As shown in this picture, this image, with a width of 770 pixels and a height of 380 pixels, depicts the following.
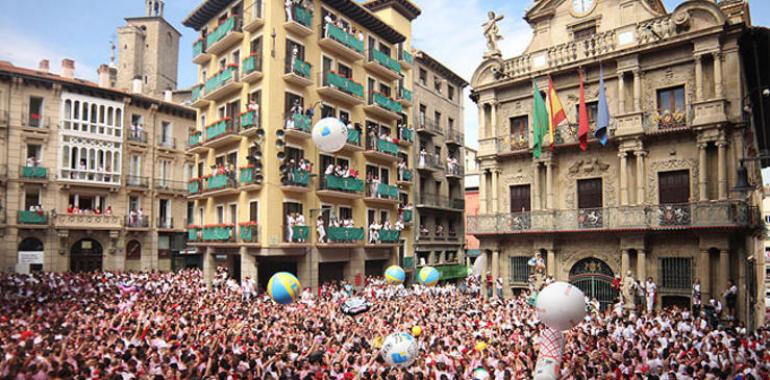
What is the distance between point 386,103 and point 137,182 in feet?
63.5

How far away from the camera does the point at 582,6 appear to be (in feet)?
Answer: 90.4

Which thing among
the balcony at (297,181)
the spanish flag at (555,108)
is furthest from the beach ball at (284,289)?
the spanish flag at (555,108)

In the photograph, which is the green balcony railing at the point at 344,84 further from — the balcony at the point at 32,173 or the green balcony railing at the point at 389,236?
the balcony at the point at 32,173

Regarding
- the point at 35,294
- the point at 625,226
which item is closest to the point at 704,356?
the point at 625,226

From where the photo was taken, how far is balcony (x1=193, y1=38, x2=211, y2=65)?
32.3m

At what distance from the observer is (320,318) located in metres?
17.3

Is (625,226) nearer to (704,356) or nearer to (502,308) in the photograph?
(502,308)

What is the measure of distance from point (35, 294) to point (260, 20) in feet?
53.3

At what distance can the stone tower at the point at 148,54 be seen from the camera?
2032 inches

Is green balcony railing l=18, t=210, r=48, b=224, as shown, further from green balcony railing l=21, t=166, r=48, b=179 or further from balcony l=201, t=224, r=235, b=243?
balcony l=201, t=224, r=235, b=243

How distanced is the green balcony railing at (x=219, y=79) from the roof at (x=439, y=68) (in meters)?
15.8

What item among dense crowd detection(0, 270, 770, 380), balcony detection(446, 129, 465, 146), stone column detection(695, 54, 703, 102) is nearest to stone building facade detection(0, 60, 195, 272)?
dense crowd detection(0, 270, 770, 380)

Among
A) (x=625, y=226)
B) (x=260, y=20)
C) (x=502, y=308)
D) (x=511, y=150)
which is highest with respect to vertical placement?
(x=260, y=20)

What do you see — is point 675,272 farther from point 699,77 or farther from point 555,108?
point 555,108
